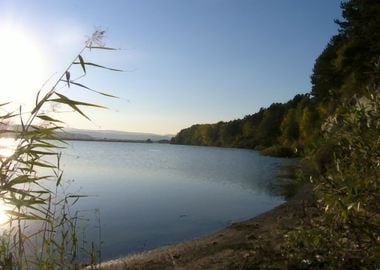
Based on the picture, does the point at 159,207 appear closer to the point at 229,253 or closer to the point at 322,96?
the point at 229,253

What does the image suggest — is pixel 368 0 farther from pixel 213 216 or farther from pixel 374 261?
pixel 374 261

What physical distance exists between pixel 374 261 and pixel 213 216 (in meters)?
13.0

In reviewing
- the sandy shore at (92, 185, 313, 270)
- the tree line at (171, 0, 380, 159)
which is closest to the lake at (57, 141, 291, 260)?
the sandy shore at (92, 185, 313, 270)

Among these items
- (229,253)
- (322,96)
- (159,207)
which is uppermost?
(322,96)

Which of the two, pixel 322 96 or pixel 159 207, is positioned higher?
pixel 322 96

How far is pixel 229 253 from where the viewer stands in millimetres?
8758

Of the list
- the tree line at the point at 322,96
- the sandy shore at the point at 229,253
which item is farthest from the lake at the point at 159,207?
the tree line at the point at 322,96

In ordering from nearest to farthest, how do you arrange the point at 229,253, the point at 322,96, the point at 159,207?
1. the point at 229,253
2. the point at 159,207
3. the point at 322,96

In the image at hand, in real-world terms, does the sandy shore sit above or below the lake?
above

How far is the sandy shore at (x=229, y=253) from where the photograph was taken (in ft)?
22.7

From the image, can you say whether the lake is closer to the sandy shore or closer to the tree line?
the sandy shore

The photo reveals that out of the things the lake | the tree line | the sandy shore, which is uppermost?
the tree line

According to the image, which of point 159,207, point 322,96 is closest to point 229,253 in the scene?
point 159,207

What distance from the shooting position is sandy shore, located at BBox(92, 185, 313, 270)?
6.92m
